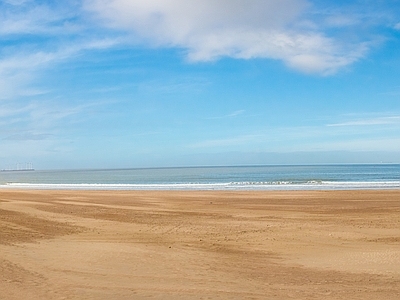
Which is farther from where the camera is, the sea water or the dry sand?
the sea water

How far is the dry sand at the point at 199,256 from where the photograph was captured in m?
7.71

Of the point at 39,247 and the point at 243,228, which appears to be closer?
the point at 39,247

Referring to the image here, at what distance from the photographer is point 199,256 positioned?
10.6 m

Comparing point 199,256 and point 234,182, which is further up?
point 199,256

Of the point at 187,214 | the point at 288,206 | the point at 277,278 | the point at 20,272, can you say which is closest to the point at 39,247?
the point at 20,272

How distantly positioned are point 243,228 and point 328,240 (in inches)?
139

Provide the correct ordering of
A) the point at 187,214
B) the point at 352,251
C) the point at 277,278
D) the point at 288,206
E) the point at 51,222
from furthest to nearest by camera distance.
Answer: the point at 288,206 → the point at 187,214 → the point at 51,222 → the point at 352,251 → the point at 277,278

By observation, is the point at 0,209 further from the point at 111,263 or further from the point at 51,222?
the point at 111,263

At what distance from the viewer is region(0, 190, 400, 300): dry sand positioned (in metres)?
7.71

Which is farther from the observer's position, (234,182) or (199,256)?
(234,182)

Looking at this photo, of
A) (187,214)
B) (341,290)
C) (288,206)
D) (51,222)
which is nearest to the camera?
(341,290)

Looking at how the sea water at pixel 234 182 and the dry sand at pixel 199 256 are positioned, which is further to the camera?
the sea water at pixel 234 182

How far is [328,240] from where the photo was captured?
13086mm

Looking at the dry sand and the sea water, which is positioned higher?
the dry sand
